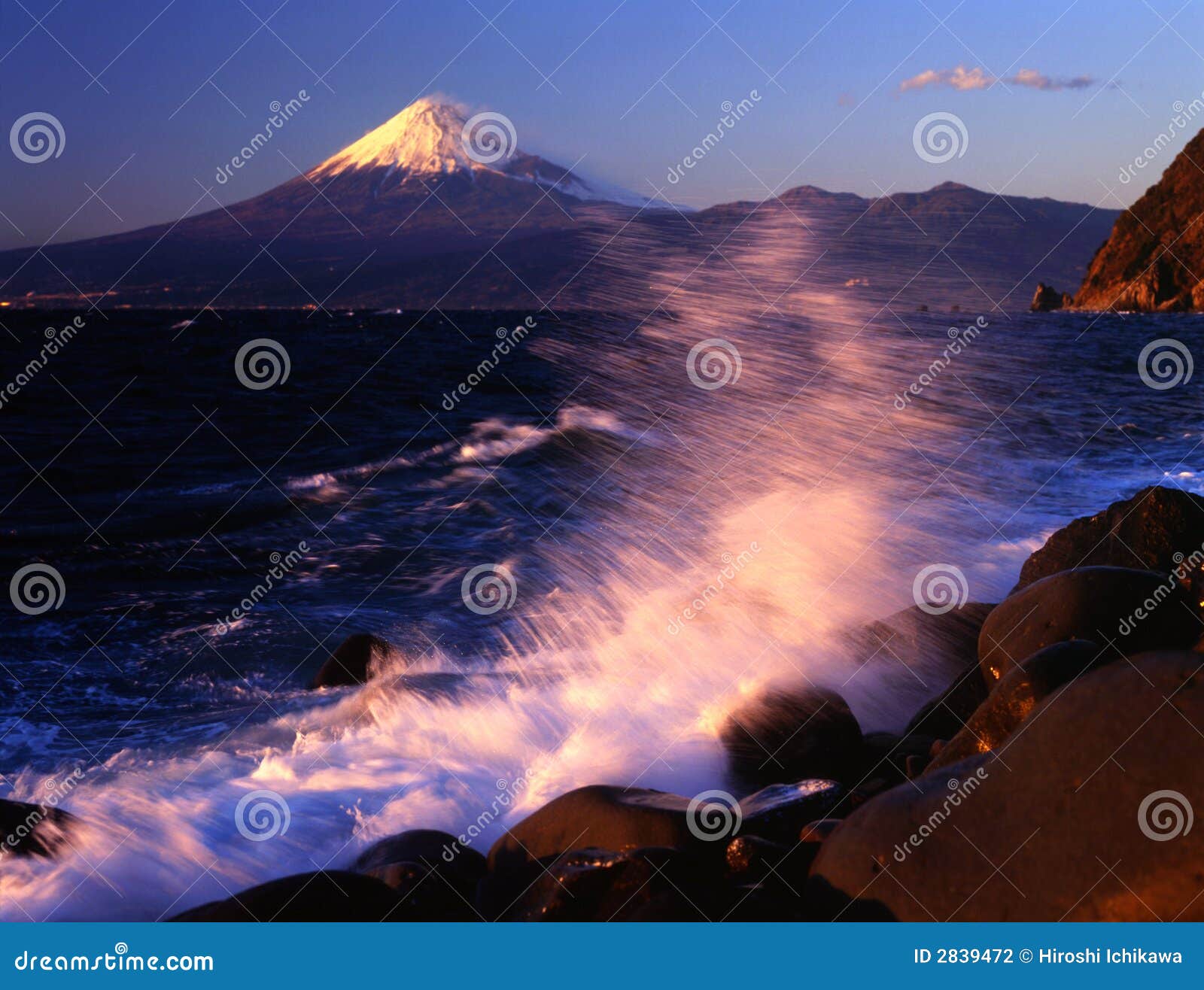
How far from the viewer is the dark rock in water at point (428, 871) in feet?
13.5

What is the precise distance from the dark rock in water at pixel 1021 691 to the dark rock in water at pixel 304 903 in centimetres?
244

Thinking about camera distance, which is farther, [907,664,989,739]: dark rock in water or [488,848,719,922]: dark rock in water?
[907,664,989,739]: dark rock in water

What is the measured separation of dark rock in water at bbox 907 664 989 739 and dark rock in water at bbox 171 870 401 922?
11.4ft

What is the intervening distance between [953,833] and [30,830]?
14.9ft

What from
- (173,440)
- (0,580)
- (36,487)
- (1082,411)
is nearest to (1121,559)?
(0,580)

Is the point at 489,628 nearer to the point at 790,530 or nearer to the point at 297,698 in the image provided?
the point at 297,698

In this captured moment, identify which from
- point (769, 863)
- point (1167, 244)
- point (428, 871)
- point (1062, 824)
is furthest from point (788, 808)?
point (1167, 244)

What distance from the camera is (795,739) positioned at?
5.99 metres

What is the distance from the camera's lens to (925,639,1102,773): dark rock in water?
4293 mm

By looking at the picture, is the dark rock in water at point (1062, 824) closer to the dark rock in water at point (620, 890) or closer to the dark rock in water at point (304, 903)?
the dark rock in water at point (620, 890)

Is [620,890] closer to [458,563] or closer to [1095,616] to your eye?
[1095,616]

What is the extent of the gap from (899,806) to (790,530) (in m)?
8.41

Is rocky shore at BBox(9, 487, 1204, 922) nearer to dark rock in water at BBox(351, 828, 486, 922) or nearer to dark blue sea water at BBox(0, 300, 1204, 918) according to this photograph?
dark rock in water at BBox(351, 828, 486, 922)

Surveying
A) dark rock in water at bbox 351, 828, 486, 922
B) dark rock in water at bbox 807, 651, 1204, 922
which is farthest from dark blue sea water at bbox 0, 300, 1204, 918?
dark rock in water at bbox 807, 651, 1204, 922
